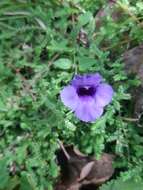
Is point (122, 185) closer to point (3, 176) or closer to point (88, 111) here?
point (88, 111)

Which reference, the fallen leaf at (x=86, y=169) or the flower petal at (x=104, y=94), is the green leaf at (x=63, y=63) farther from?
the fallen leaf at (x=86, y=169)

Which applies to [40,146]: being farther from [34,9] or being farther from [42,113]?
[34,9]

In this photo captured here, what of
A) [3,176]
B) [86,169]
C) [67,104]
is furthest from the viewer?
[86,169]

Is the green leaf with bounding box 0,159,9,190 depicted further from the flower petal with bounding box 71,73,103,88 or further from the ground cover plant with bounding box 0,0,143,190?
the flower petal with bounding box 71,73,103,88

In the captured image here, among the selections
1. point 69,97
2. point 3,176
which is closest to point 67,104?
point 69,97

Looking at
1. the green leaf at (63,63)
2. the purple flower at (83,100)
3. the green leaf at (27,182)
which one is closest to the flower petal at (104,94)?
the purple flower at (83,100)

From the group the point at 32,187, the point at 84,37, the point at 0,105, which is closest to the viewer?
the point at 32,187

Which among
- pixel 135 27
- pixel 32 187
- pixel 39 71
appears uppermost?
pixel 135 27

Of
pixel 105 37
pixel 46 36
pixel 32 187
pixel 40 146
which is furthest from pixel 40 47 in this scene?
pixel 32 187
